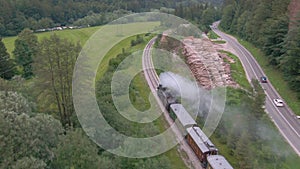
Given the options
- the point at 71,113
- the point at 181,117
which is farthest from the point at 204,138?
the point at 71,113

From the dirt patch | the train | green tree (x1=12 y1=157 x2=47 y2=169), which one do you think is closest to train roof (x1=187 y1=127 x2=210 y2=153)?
the train

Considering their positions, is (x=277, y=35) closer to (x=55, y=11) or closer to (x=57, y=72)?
(x=57, y=72)

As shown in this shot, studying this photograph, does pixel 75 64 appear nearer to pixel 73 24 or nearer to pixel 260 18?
pixel 260 18

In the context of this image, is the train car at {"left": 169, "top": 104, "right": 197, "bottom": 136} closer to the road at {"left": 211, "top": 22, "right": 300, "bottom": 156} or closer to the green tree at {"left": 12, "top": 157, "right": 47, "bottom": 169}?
the road at {"left": 211, "top": 22, "right": 300, "bottom": 156}

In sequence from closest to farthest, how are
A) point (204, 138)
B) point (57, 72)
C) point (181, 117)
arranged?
1. point (204, 138)
2. point (57, 72)
3. point (181, 117)

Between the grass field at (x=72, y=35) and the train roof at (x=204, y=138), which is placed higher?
the train roof at (x=204, y=138)

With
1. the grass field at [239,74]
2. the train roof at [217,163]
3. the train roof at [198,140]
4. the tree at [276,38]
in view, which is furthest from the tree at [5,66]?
the tree at [276,38]

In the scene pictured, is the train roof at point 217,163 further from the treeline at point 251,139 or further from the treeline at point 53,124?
the treeline at point 53,124
